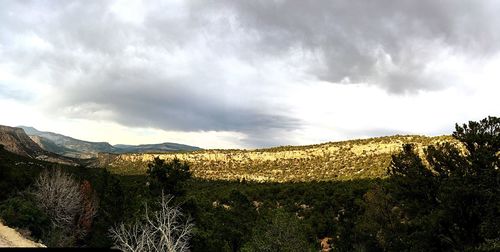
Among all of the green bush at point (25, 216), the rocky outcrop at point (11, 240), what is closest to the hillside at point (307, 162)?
the green bush at point (25, 216)

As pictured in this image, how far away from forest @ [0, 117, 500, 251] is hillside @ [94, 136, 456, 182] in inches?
1293

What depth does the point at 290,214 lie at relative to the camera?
1427 inches

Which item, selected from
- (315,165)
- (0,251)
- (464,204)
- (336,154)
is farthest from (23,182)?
(336,154)

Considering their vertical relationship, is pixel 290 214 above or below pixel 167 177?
below

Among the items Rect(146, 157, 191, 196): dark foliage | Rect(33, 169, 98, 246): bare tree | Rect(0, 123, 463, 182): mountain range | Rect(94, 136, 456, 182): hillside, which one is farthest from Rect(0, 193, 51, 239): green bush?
Rect(94, 136, 456, 182): hillside

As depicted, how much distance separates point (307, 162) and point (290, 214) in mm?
63956

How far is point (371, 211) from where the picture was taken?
3603 cm

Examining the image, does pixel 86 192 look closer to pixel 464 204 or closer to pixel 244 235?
pixel 244 235

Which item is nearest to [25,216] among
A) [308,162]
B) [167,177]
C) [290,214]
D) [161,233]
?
[167,177]

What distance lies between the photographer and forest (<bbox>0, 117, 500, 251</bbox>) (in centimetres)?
2531

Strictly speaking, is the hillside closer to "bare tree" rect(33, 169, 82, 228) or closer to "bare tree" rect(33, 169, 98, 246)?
"bare tree" rect(33, 169, 98, 246)

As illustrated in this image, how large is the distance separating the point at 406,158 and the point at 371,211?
576cm

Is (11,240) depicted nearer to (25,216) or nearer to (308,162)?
(25,216)

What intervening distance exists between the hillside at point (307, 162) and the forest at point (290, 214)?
32.8 meters
